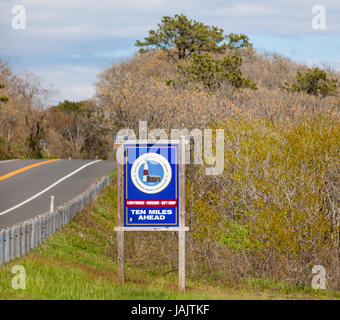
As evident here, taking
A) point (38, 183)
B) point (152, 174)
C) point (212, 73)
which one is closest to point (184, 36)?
point (212, 73)

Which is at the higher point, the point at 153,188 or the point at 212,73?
the point at 212,73

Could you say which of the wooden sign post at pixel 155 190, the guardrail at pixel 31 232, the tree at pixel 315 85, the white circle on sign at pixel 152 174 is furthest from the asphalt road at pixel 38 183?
the tree at pixel 315 85

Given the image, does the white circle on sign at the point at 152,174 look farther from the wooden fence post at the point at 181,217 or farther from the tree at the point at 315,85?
the tree at the point at 315,85

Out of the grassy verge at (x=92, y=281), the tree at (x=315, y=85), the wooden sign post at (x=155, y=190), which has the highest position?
the tree at (x=315, y=85)

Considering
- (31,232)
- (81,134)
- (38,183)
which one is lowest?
(31,232)

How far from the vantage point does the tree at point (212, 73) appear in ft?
147

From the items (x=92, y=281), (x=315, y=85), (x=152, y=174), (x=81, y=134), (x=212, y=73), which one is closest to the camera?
(x=92, y=281)

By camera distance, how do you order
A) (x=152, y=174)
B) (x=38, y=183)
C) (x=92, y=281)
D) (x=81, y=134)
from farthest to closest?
1. (x=81, y=134)
2. (x=38, y=183)
3. (x=152, y=174)
4. (x=92, y=281)

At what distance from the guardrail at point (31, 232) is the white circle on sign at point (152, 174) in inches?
142

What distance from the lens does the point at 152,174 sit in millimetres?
13016

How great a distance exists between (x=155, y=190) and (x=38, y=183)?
2023 centimetres

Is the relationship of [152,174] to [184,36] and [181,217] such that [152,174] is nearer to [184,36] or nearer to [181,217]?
[181,217]

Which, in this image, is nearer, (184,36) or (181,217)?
(181,217)
